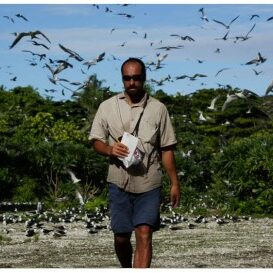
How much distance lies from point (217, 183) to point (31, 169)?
439 cm

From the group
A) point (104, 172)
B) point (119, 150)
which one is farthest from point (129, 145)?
point (104, 172)

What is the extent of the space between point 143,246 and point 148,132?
0.80m

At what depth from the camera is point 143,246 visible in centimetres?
718

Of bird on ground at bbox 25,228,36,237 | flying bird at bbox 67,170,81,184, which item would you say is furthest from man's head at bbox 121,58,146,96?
flying bird at bbox 67,170,81,184

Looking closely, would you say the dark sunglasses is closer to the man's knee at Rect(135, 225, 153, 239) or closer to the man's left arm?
the man's left arm

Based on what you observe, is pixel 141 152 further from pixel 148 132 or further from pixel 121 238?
pixel 121 238

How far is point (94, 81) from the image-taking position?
2797 centimetres

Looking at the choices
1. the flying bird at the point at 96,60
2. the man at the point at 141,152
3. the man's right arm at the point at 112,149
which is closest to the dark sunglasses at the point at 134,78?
the man at the point at 141,152

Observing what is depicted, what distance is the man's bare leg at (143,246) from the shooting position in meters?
7.17

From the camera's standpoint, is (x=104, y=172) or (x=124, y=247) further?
(x=104, y=172)

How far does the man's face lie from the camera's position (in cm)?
712

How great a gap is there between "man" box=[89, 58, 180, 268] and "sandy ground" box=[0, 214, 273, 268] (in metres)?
2.40

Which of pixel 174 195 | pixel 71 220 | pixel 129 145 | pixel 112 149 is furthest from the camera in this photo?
pixel 71 220

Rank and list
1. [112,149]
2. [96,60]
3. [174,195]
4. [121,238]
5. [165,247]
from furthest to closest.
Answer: [96,60]
[165,247]
[121,238]
[174,195]
[112,149]
